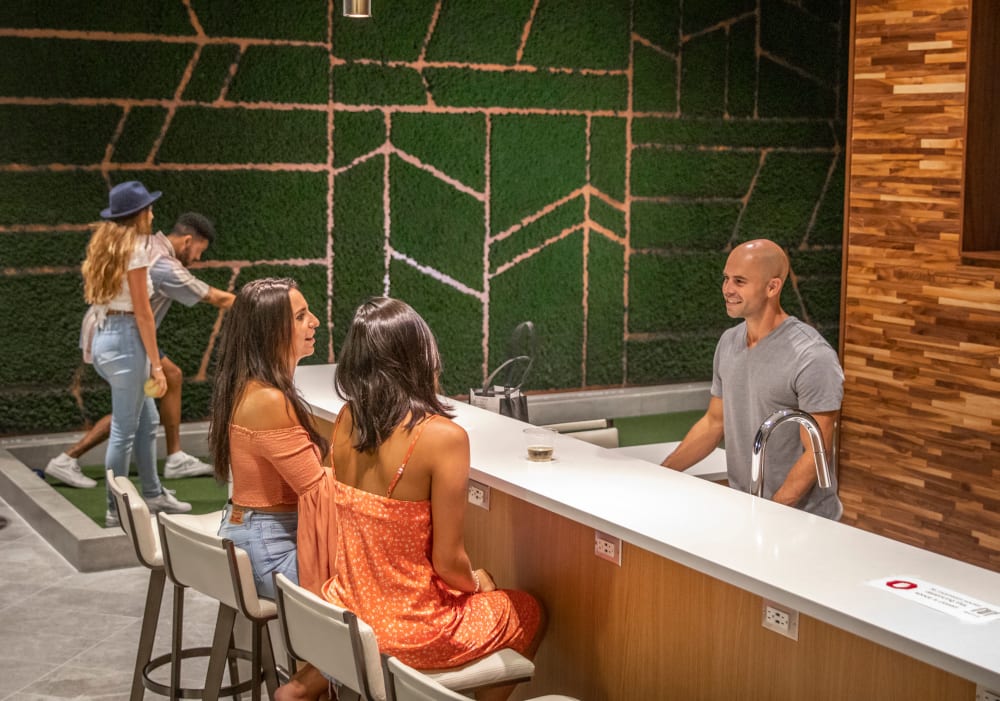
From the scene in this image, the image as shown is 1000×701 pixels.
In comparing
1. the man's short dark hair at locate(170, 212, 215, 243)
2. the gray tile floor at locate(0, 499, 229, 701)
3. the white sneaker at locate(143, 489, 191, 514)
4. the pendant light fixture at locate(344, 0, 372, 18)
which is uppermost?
the pendant light fixture at locate(344, 0, 372, 18)

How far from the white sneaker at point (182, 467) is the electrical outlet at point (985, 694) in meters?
5.15

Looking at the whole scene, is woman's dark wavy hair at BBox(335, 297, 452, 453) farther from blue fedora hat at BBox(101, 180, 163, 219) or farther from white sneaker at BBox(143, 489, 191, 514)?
white sneaker at BBox(143, 489, 191, 514)

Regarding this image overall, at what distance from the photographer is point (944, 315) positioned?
4.70 metres

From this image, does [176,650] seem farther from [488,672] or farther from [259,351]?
[488,672]

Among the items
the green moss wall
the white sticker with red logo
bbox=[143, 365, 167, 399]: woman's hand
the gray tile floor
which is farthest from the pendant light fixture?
the green moss wall

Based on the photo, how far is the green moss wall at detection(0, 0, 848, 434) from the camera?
673cm

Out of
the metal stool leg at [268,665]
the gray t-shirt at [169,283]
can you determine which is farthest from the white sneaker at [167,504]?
the metal stool leg at [268,665]

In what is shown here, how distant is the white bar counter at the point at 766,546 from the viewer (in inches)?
74.3

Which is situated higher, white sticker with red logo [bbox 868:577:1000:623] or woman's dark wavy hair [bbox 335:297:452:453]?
woman's dark wavy hair [bbox 335:297:452:453]

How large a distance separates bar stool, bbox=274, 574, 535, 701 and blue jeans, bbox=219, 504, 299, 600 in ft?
1.66

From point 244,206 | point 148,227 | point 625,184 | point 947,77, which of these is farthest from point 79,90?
point 947,77

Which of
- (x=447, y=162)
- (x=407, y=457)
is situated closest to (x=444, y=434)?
(x=407, y=457)

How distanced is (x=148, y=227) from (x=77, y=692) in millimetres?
2274

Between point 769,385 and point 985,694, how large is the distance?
5.44 feet
